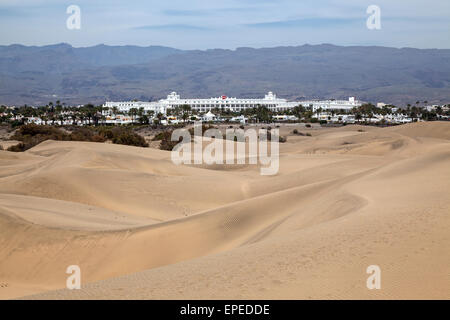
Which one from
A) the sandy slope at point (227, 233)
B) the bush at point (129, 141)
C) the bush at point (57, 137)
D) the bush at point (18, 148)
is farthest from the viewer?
the bush at point (129, 141)

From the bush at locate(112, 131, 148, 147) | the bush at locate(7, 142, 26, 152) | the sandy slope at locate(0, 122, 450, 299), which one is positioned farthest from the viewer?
the bush at locate(112, 131, 148, 147)

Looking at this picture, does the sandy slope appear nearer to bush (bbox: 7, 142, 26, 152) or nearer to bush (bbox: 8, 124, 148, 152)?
bush (bbox: 7, 142, 26, 152)

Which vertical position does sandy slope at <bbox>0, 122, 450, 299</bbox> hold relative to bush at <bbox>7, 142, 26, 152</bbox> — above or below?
above

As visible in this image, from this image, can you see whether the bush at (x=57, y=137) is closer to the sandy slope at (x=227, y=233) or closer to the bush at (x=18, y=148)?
the bush at (x=18, y=148)

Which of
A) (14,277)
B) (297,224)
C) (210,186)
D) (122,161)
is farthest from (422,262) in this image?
(122,161)

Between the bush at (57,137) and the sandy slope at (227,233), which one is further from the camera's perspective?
the bush at (57,137)

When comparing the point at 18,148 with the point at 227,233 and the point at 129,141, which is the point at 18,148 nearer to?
the point at 129,141

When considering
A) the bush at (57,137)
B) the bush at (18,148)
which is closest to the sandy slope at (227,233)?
the bush at (18,148)

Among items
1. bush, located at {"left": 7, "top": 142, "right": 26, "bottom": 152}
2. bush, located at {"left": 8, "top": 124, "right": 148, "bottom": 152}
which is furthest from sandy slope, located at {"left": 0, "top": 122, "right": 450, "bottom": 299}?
bush, located at {"left": 8, "top": 124, "right": 148, "bottom": 152}
